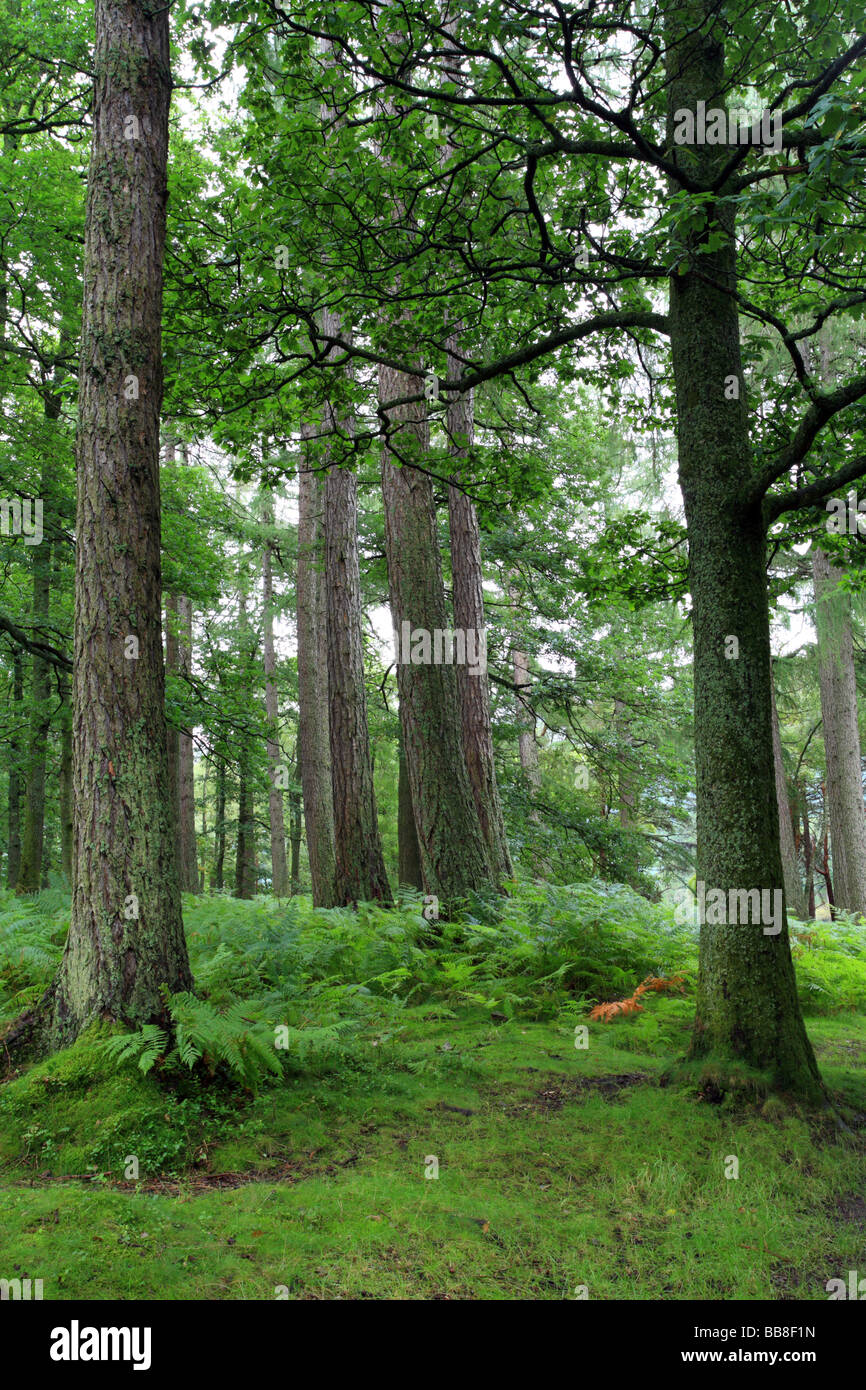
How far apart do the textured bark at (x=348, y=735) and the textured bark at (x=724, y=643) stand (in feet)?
18.6

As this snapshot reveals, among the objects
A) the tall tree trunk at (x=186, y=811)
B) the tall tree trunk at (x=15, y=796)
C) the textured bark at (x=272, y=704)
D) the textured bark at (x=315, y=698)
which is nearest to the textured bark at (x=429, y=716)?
the textured bark at (x=315, y=698)

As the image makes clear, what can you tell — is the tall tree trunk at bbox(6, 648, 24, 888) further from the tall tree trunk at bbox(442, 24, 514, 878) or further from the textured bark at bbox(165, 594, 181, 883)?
the tall tree trunk at bbox(442, 24, 514, 878)

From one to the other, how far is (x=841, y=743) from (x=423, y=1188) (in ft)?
41.9

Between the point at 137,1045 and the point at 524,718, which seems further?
the point at 524,718

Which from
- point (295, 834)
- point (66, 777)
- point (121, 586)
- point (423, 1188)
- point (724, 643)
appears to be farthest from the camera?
point (295, 834)

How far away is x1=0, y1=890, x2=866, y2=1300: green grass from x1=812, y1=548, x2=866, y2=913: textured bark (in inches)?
337

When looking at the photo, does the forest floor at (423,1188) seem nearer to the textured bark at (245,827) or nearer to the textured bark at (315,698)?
the textured bark at (315,698)

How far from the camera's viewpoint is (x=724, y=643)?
4637mm

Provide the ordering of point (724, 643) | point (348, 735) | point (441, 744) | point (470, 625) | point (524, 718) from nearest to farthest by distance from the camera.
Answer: point (724, 643), point (441, 744), point (348, 735), point (470, 625), point (524, 718)

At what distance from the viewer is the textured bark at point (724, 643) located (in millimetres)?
4406

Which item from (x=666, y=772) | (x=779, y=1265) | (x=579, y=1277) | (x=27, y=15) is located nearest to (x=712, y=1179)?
(x=779, y=1265)

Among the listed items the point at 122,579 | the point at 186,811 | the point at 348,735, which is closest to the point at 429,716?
the point at 348,735

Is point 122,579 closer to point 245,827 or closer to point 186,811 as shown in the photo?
point 186,811
